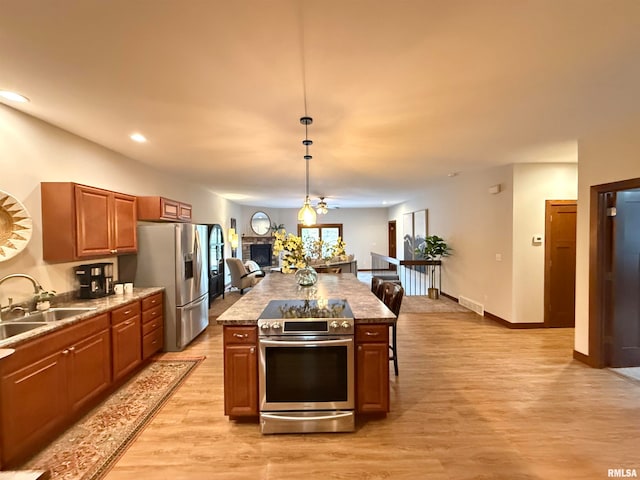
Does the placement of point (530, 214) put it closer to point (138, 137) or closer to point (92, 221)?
point (138, 137)

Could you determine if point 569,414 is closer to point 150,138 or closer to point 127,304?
point 127,304

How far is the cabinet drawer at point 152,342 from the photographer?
11.9 feet

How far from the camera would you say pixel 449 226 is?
696 centimetres

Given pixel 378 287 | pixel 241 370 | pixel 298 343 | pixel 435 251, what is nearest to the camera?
pixel 298 343

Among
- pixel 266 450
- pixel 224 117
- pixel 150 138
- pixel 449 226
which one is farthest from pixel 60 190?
pixel 449 226

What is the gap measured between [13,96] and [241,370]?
2872 mm

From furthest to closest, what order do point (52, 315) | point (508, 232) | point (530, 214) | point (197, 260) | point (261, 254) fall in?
1. point (261, 254)
2. point (508, 232)
3. point (530, 214)
4. point (197, 260)
5. point (52, 315)

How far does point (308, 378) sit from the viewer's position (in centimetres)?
245

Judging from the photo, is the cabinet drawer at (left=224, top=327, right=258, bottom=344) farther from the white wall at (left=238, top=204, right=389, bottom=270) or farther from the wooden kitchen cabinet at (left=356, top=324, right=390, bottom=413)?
the white wall at (left=238, top=204, right=389, bottom=270)

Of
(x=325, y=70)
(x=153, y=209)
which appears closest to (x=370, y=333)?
(x=325, y=70)

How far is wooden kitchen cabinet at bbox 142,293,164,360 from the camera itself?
3.65m

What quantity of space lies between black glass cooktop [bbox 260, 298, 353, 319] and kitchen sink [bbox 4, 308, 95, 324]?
1.71 metres

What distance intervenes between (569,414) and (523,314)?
101 inches

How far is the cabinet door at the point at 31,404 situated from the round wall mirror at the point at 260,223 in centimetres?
933
